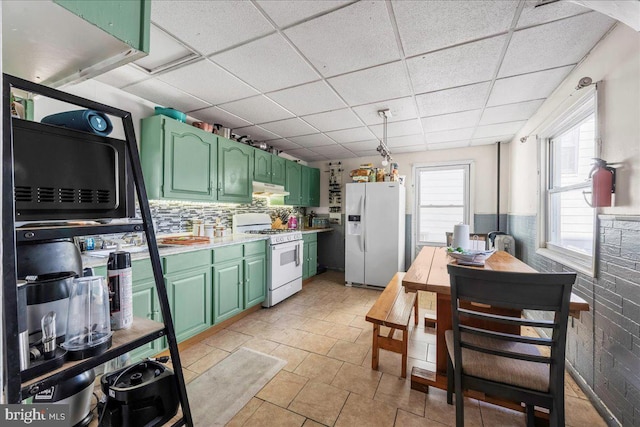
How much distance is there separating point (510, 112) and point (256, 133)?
121 inches

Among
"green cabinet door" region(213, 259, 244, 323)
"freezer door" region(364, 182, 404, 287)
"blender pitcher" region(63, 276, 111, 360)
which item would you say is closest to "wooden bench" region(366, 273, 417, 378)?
"green cabinet door" region(213, 259, 244, 323)

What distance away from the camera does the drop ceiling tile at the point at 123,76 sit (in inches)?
79.8

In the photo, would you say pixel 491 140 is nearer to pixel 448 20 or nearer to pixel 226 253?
pixel 448 20

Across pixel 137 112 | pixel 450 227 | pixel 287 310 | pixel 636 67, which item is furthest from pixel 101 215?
pixel 450 227

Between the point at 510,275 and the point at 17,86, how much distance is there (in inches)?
67.1

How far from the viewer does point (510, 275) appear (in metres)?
1.12

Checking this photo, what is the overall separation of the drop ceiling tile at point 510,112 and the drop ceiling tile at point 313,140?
1.99m

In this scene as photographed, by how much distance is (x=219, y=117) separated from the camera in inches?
120

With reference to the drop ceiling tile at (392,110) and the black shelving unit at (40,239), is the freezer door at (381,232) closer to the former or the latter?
the drop ceiling tile at (392,110)

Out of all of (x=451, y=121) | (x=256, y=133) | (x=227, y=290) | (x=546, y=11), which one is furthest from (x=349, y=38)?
(x=227, y=290)

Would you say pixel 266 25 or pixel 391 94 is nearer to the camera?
pixel 266 25

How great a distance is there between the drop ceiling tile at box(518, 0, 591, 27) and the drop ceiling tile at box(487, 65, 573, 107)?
68cm

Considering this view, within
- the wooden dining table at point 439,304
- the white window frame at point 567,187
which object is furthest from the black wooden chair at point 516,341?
the white window frame at point 567,187

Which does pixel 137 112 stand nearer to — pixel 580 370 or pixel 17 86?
pixel 17 86
